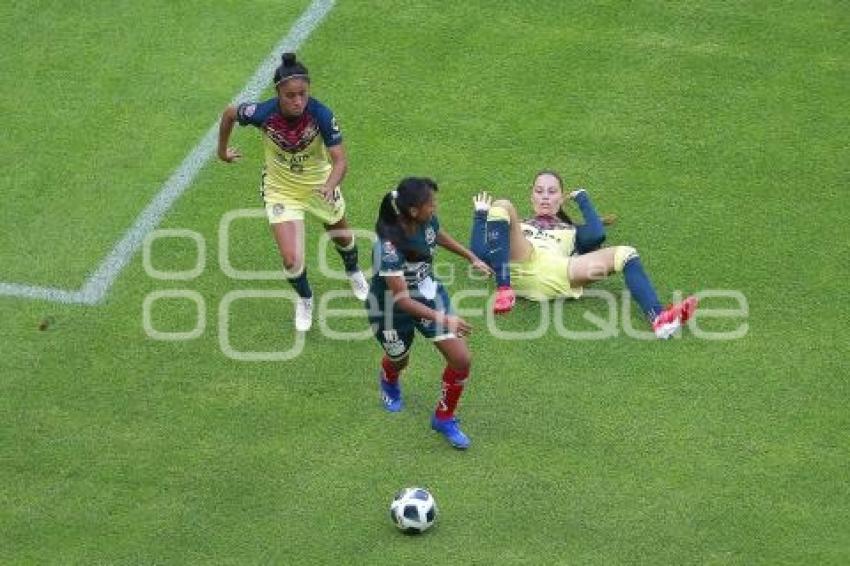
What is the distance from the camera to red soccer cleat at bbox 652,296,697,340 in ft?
34.4

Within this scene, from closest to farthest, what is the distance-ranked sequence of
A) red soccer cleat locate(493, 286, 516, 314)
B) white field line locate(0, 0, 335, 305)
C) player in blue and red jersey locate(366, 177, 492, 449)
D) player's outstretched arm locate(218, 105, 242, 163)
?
1. player in blue and red jersey locate(366, 177, 492, 449)
2. player's outstretched arm locate(218, 105, 242, 163)
3. red soccer cleat locate(493, 286, 516, 314)
4. white field line locate(0, 0, 335, 305)

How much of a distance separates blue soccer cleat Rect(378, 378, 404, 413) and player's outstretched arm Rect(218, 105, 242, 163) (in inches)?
75.1

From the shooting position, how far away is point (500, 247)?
10.9m

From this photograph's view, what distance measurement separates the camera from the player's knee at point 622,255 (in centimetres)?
1080

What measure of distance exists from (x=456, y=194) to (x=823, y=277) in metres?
2.88

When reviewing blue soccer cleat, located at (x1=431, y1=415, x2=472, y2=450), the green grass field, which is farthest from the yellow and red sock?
blue soccer cleat, located at (x1=431, y1=415, x2=472, y2=450)

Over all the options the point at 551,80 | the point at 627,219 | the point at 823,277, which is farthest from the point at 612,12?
the point at 823,277

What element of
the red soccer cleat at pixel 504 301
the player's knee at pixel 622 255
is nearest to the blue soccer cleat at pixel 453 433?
the red soccer cleat at pixel 504 301

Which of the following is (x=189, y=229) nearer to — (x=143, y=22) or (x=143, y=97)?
(x=143, y=97)

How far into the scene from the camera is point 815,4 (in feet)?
46.2

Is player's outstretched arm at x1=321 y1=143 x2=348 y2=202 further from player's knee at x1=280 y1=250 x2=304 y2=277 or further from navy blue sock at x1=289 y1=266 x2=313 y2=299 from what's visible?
navy blue sock at x1=289 y1=266 x2=313 y2=299

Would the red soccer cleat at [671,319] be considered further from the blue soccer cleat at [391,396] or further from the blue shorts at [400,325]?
the blue soccer cleat at [391,396]

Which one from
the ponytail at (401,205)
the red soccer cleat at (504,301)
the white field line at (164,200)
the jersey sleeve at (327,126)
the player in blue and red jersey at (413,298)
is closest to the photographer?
the ponytail at (401,205)

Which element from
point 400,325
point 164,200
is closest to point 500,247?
point 400,325
